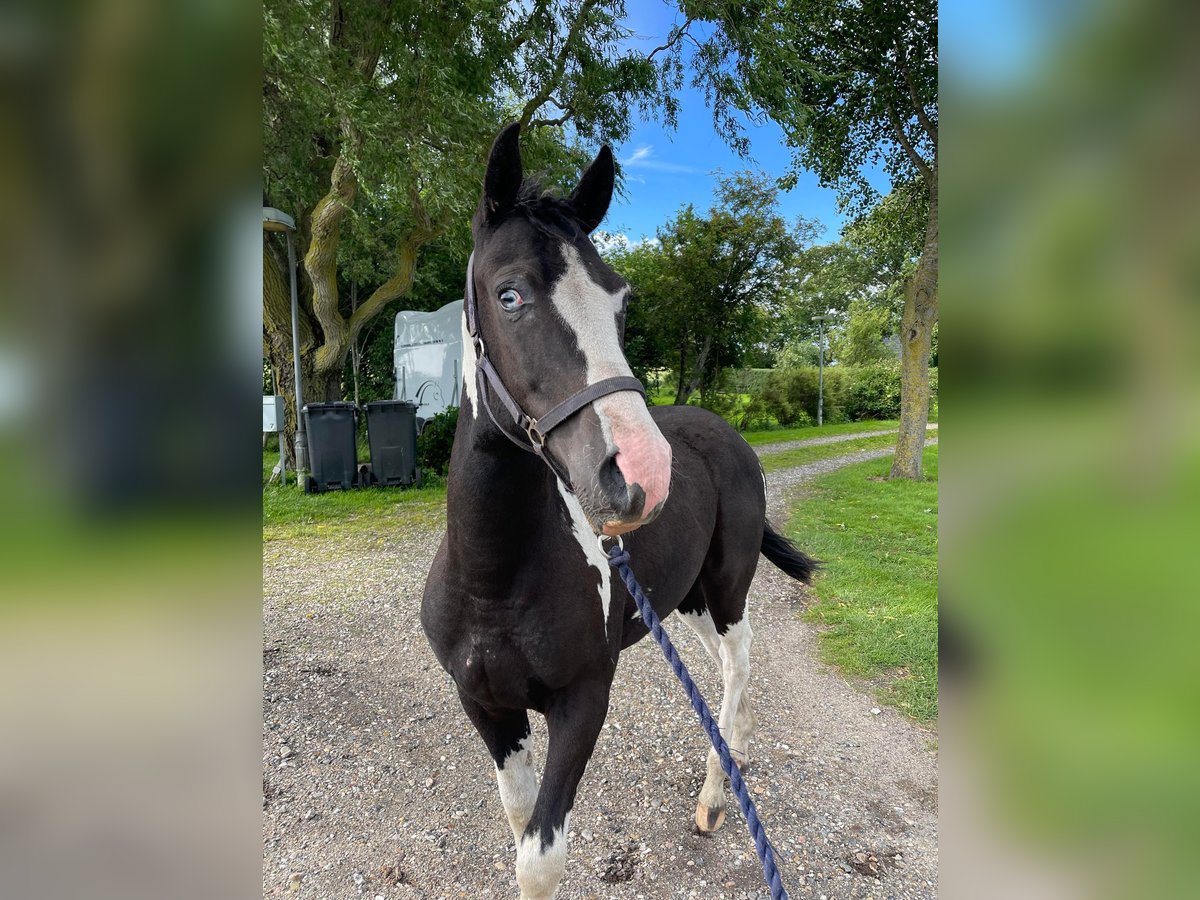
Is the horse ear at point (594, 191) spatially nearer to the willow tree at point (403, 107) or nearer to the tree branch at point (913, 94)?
the willow tree at point (403, 107)

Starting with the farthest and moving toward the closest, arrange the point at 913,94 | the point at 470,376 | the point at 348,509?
the point at 913,94, the point at 348,509, the point at 470,376

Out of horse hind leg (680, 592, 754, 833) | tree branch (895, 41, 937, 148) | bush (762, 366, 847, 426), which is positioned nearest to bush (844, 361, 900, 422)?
bush (762, 366, 847, 426)

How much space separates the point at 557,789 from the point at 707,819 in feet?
4.24

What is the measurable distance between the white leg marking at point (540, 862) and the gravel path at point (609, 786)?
75 cm

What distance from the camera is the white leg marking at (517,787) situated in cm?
202

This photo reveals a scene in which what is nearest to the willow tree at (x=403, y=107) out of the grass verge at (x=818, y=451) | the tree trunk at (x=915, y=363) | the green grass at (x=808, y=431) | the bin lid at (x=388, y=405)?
the bin lid at (x=388, y=405)

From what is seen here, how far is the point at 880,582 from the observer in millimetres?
5609

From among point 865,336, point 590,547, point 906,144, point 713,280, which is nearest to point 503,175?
point 590,547

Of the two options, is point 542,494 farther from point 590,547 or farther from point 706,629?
point 706,629

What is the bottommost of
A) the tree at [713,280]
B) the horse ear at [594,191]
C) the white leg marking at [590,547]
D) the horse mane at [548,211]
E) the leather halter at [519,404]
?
the white leg marking at [590,547]
